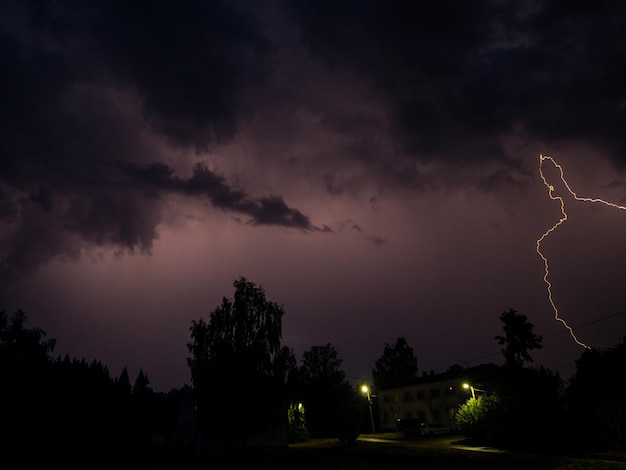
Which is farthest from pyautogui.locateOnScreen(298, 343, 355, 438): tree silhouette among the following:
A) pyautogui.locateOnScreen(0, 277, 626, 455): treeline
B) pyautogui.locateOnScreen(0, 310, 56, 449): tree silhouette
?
pyautogui.locateOnScreen(0, 310, 56, 449): tree silhouette

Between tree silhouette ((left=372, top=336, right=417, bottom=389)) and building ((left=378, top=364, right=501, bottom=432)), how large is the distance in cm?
3457

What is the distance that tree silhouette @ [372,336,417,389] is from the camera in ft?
361

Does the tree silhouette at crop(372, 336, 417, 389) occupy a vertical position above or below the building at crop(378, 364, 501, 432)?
above

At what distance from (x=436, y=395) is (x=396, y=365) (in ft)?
156

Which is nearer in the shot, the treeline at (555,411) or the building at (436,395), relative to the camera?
the treeline at (555,411)

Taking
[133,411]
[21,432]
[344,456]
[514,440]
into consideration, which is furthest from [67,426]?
[133,411]

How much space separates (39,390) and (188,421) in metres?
25.8

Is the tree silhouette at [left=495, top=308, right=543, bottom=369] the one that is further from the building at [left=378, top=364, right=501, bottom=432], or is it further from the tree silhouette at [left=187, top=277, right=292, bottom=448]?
the tree silhouette at [left=187, top=277, right=292, bottom=448]

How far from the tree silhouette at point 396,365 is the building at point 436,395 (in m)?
34.6

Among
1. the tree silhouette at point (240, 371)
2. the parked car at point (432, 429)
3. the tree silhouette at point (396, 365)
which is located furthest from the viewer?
the tree silhouette at point (396, 365)

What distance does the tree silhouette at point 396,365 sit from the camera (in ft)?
361

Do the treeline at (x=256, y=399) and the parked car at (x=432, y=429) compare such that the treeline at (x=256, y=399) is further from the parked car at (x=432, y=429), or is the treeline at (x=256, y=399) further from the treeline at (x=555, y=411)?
the parked car at (x=432, y=429)

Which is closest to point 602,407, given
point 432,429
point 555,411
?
point 555,411

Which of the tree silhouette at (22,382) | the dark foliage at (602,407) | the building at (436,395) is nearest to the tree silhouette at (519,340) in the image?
the building at (436,395)
